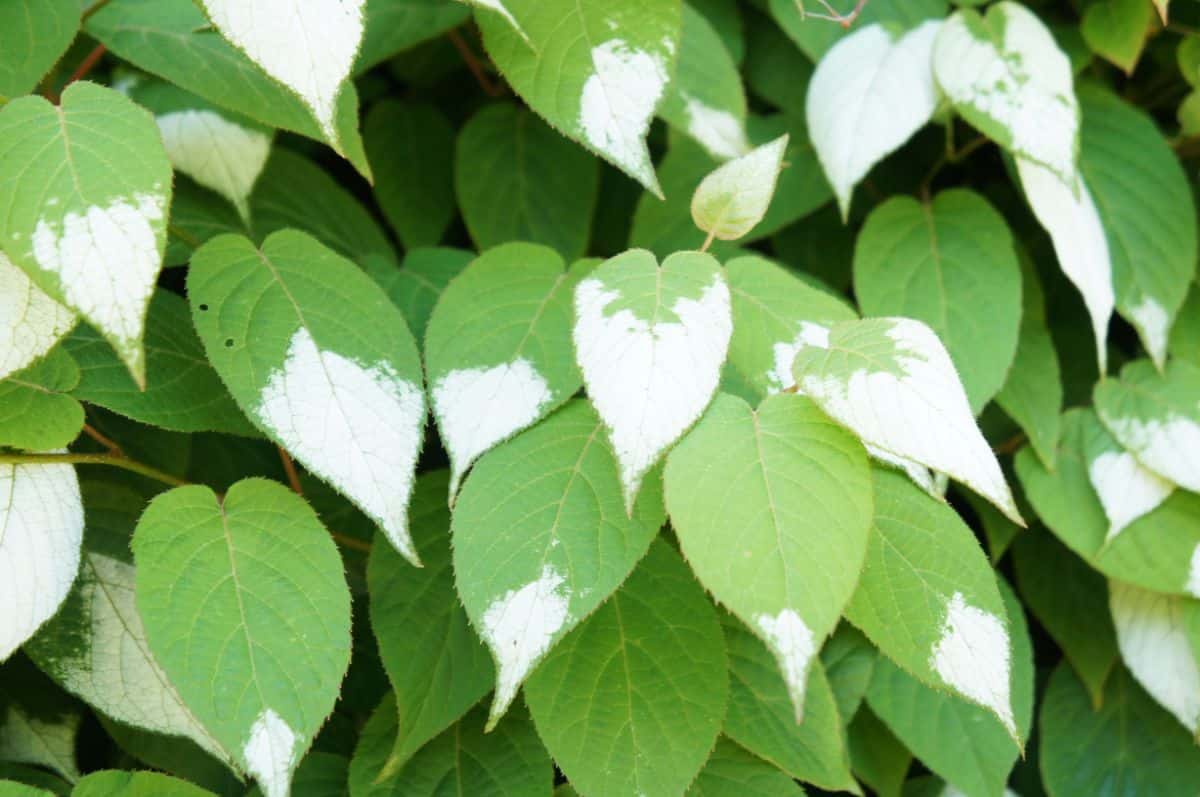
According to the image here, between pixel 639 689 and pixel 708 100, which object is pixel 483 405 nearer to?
pixel 639 689

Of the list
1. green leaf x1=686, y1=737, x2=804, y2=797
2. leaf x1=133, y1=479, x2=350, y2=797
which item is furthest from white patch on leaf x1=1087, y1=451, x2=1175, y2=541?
leaf x1=133, y1=479, x2=350, y2=797

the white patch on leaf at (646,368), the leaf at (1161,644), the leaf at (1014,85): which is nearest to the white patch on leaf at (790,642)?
the white patch on leaf at (646,368)

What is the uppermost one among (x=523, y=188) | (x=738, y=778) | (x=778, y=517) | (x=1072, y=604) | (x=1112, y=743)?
(x=778, y=517)

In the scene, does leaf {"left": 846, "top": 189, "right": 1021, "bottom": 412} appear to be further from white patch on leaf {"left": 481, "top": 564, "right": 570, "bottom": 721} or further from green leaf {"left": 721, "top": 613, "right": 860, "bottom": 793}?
white patch on leaf {"left": 481, "top": 564, "right": 570, "bottom": 721}

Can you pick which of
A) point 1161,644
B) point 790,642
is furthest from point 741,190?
point 1161,644

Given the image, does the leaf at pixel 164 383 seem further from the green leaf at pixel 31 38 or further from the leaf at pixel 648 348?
the leaf at pixel 648 348

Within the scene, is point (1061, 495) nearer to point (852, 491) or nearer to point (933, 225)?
point (933, 225)

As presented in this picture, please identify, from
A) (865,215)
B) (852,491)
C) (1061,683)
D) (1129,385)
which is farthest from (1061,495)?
(852,491)
